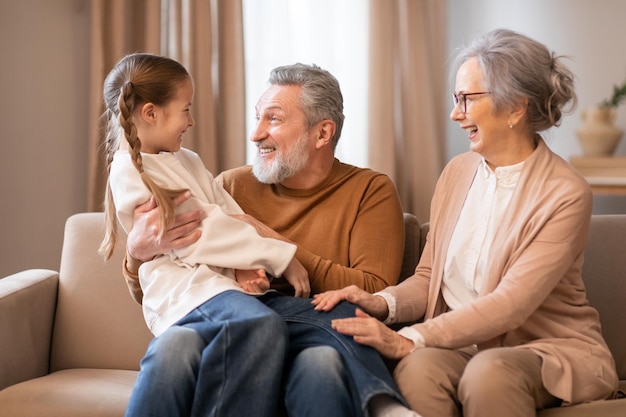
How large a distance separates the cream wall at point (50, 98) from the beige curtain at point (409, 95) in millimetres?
569

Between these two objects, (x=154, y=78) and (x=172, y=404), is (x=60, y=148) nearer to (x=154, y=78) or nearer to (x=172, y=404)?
(x=154, y=78)

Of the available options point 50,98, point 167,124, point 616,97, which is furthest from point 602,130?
point 50,98

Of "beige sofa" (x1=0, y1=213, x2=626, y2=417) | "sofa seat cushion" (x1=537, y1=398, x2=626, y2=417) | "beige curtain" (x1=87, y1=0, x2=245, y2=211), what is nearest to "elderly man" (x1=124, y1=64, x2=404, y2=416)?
"beige sofa" (x1=0, y1=213, x2=626, y2=417)

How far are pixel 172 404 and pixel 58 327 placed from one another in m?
0.92

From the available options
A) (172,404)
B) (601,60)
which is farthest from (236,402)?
(601,60)

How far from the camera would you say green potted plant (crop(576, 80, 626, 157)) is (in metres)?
3.46

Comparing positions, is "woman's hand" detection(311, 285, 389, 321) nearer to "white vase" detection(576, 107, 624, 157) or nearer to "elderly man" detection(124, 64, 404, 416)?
"elderly man" detection(124, 64, 404, 416)

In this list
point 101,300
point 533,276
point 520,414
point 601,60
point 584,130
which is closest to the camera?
point 520,414

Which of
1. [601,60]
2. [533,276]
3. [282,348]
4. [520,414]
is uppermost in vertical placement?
[601,60]

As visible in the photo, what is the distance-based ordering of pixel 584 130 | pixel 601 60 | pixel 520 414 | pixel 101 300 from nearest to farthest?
pixel 520 414 → pixel 101 300 → pixel 584 130 → pixel 601 60

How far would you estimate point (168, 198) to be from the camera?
218 cm

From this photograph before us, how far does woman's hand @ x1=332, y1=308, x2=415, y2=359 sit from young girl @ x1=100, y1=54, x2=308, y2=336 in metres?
0.24

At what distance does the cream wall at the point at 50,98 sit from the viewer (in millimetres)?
3627

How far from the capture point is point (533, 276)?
83.7 inches
